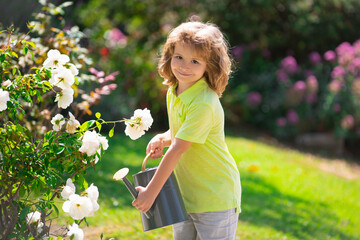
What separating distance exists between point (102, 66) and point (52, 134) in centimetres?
558

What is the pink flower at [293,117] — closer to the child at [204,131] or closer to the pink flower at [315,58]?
the pink flower at [315,58]

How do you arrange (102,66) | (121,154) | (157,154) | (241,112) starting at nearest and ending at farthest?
(157,154) → (121,154) → (102,66) → (241,112)

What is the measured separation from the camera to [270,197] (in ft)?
15.8

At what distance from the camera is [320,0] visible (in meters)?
8.91

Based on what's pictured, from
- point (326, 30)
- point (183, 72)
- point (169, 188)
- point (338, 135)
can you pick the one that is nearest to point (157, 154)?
point (169, 188)

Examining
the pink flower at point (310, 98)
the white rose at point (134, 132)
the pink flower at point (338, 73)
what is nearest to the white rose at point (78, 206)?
the white rose at point (134, 132)

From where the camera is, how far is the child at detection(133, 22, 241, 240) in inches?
81.0

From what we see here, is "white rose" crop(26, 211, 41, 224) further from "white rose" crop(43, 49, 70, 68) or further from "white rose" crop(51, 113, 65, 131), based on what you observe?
"white rose" crop(43, 49, 70, 68)

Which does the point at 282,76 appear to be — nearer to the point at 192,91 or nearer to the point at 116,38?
the point at 116,38

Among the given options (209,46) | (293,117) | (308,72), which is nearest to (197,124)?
(209,46)

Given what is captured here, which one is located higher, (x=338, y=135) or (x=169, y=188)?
(x=169, y=188)

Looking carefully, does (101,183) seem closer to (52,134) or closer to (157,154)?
(157,154)

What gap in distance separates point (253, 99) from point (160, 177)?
21.2ft

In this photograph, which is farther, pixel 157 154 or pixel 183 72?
pixel 157 154
